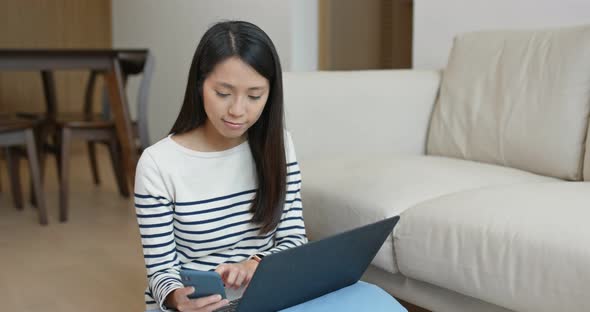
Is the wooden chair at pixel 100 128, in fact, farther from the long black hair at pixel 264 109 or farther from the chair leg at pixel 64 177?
the long black hair at pixel 264 109

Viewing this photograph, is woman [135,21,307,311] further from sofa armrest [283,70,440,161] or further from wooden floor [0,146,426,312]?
wooden floor [0,146,426,312]

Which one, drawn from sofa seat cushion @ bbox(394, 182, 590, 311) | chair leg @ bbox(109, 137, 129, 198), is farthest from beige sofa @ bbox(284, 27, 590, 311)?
chair leg @ bbox(109, 137, 129, 198)

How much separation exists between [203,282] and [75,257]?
5.67 feet

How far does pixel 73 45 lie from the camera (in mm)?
5391

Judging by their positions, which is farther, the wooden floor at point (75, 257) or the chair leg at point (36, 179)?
the chair leg at point (36, 179)

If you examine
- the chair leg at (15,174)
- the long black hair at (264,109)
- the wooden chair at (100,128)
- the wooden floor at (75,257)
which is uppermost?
the long black hair at (264,109)

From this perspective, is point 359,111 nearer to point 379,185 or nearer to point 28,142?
point 379,185

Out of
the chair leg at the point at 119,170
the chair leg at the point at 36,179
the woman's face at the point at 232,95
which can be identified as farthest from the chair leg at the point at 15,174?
the woman's face at the point at 232,95

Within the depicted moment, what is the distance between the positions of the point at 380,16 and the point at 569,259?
144 inches

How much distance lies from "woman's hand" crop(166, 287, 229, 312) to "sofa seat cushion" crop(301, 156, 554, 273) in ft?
2.10

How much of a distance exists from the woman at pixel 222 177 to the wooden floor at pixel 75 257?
0.92 meters

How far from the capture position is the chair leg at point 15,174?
3350 mm

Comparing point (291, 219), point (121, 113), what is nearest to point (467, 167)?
point (291, 219)

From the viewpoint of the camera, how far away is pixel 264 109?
4.07ft
